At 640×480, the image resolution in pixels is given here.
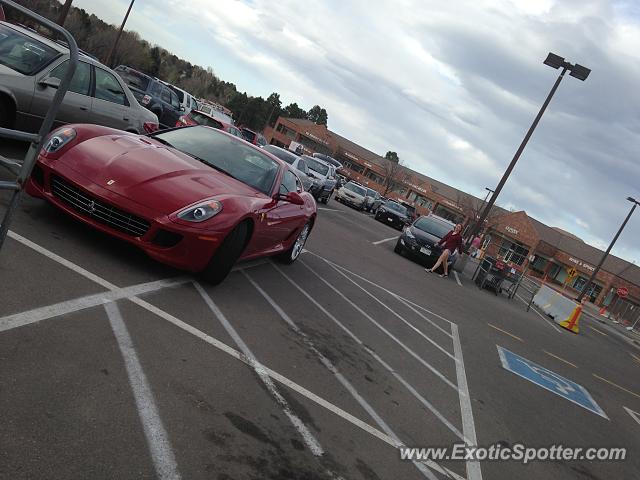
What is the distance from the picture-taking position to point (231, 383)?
3.73 metres

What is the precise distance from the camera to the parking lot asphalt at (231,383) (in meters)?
2.73

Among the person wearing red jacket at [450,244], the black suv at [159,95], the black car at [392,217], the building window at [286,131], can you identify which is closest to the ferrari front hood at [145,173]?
the person wearing red jacket at [450,244]

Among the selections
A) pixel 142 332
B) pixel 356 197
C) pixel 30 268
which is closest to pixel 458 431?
pixel 142 332

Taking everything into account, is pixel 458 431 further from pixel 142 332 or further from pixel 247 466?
pixel 142 332

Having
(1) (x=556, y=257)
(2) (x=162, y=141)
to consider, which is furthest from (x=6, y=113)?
(1) (x=556, y=257)

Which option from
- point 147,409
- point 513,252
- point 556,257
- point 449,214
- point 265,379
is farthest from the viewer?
point 449,214

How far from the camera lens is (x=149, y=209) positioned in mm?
4699

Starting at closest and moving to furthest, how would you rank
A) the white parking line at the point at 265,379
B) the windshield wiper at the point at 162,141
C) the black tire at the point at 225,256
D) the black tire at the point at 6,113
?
1. the white parking line at the point at 265,379
2. the black tire at the point at 225,256
3. the windshield wiper at the point at 162,141
4. the black tire at the point at 6,113

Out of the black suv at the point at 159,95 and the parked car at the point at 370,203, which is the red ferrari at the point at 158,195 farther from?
the parked car at the point at 370,203

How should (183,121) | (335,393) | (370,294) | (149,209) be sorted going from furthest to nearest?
1. (183,121)
2. (370,294)
3. (149,209)
4. (335,393)

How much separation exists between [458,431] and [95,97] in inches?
266

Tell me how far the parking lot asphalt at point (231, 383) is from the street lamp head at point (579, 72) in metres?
14.4

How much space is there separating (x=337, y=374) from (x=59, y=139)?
3.37 m

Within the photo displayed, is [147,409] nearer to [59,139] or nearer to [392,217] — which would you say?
[59,139]
